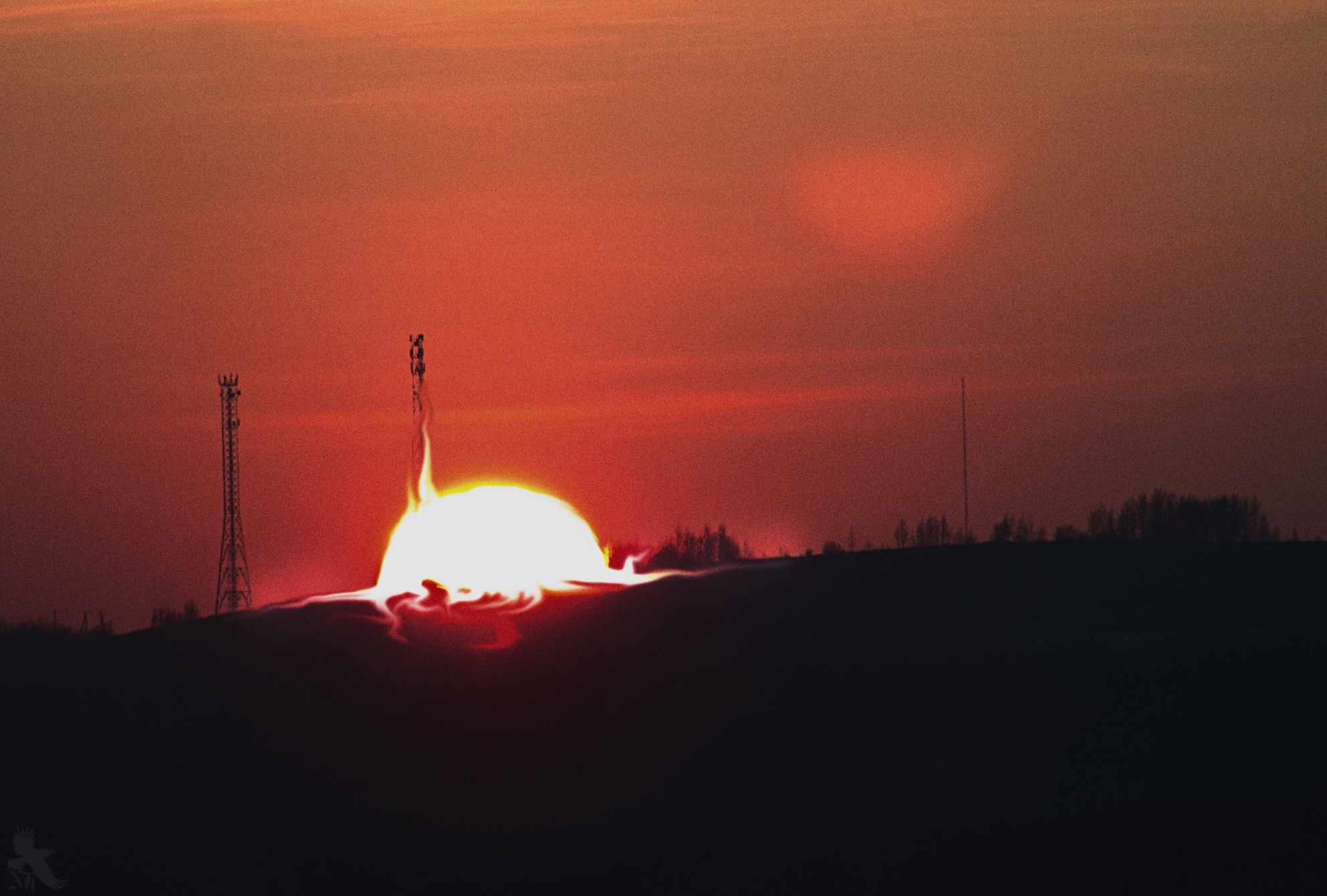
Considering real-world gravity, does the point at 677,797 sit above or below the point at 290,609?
below

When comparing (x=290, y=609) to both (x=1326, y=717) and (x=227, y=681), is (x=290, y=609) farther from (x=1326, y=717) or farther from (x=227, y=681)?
(x=1326, y=717)

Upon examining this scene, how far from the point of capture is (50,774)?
3694cm

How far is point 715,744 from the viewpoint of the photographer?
121 feet

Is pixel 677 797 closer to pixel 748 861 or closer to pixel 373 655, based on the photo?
pixel 748 861

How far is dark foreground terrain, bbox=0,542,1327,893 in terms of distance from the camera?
2914cm

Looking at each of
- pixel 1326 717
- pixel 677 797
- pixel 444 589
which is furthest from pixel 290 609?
pixel 1326 717

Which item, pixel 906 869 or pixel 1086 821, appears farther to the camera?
pixel 1086 821

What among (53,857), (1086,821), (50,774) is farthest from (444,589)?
(1086,821)

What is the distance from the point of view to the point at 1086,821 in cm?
3053

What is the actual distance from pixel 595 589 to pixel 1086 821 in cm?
1700

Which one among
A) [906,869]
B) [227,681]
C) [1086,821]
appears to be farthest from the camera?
[227,681]

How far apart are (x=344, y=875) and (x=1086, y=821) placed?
11439 millimetres

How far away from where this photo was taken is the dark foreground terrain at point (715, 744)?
29141 mm

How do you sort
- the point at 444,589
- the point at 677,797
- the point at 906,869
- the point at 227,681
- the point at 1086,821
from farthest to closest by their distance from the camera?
the point at 444,589
the point at 227,681
the point at 677,797
the point at 1086,821
the point at 906,869
